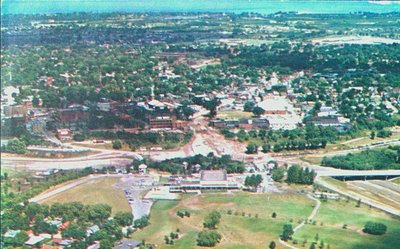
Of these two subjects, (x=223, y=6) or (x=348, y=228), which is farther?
(x=223, y=6)

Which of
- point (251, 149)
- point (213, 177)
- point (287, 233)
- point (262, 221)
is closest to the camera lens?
point (287, 233)

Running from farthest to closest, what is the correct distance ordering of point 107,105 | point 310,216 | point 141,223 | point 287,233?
Result: point 107,105
point 310,216
point 141,223
point 287,233

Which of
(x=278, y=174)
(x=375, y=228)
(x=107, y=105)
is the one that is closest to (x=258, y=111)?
(x=107, y=105)

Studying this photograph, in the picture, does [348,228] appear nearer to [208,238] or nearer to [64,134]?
[208,238]

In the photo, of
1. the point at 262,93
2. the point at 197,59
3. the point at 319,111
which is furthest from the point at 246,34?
the point at 319,111

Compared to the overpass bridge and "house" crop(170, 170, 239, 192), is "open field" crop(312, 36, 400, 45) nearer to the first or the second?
the overpass bridge

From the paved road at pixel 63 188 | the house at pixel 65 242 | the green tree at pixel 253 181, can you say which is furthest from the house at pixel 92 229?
the green tree at pixel 253 181

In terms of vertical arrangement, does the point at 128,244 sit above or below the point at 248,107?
below

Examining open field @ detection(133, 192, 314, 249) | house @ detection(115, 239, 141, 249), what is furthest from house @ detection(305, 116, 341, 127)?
house @ detection(115, 239, 141, 249)
